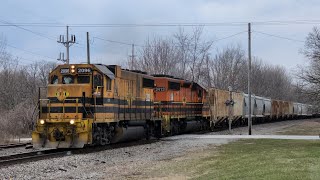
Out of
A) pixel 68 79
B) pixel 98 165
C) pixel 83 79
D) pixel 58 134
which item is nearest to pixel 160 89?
Answer: pixel 83 79

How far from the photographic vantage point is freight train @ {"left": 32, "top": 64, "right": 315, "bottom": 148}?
17.5 metres

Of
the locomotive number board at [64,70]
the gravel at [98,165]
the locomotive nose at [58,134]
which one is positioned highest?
the locomotive number board at [64,70]

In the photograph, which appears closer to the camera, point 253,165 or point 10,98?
point 253,165

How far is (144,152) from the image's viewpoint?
18.1 meters

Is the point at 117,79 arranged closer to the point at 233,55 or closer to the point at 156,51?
the point at 156,51

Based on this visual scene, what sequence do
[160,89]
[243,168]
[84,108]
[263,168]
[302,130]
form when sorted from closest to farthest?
[263,168], [243,168], [84,108], [160,89], [302,130]

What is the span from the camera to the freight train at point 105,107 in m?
17.5

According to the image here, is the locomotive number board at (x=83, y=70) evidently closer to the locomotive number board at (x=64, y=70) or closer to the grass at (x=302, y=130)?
the locomotive number board at (x=64, y=70)

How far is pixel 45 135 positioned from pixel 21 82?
145ft

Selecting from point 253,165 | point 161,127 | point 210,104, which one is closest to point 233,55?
point 210,104

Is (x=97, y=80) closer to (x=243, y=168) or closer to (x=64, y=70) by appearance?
(x=64, y=70)

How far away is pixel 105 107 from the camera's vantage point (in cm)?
1892

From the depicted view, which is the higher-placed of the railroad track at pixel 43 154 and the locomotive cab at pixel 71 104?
the locomotive cab at pixel 71 104

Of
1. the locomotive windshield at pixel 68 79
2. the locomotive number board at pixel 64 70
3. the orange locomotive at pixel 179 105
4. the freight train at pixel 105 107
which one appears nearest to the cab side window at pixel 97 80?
the freight train at pixel 105 107
